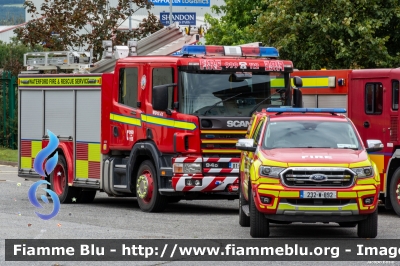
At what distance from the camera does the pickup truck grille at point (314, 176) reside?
13445 millimetres

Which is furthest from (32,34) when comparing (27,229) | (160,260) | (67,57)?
(160,260)

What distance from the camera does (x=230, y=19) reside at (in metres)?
43.9

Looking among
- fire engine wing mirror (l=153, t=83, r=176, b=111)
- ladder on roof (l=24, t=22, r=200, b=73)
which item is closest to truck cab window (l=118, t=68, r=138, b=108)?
fire engine wing mirror (l=153, t=83, r=176, b=111)

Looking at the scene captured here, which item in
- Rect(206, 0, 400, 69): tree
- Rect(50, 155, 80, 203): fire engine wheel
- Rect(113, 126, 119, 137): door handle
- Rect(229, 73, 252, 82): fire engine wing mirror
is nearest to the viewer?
Rect(229, 73, 252, 82): fire engine wing mirror

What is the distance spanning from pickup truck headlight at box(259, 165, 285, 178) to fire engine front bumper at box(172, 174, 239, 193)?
3.83m

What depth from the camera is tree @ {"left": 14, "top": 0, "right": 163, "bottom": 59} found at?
124ft

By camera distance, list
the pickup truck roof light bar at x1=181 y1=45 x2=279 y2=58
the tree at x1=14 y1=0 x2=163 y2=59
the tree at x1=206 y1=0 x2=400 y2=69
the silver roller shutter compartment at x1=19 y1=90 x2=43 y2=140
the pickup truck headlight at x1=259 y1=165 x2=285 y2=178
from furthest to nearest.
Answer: the tree at x1=14 y1=0 x2=163 y2=59 < the tree at x1=206 y1=0 x2=400 y2=69 < the silver roller shutter compartment at x1=19 y1=90 x2=43 y2=140 < the pickup truck roof light bar at x1=181 y1=45 x2=279 y2=58 < the pickup truck headlight at x1=259 y1=165 x2=285 y2=178

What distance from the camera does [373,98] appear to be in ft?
59.0

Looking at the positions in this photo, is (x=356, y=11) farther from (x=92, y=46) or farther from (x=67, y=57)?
(x=92, y=46)

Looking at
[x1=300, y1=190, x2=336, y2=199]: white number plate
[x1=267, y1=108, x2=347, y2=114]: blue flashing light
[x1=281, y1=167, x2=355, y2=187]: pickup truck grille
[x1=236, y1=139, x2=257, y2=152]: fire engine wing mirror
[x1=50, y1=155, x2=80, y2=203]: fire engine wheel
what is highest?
[x1=267, y1=108, x2=347, y2=114]: blue flashing light

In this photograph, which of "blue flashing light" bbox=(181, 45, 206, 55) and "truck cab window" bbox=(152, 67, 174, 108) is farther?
"blue flashing light" bbox=(181, 45, 206, 55)

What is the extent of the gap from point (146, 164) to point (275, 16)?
1111cm

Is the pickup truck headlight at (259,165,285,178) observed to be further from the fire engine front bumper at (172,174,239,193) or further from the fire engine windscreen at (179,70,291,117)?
the fire engine windscreen at (179,70,291,117)

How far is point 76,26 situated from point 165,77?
68.0 ft
